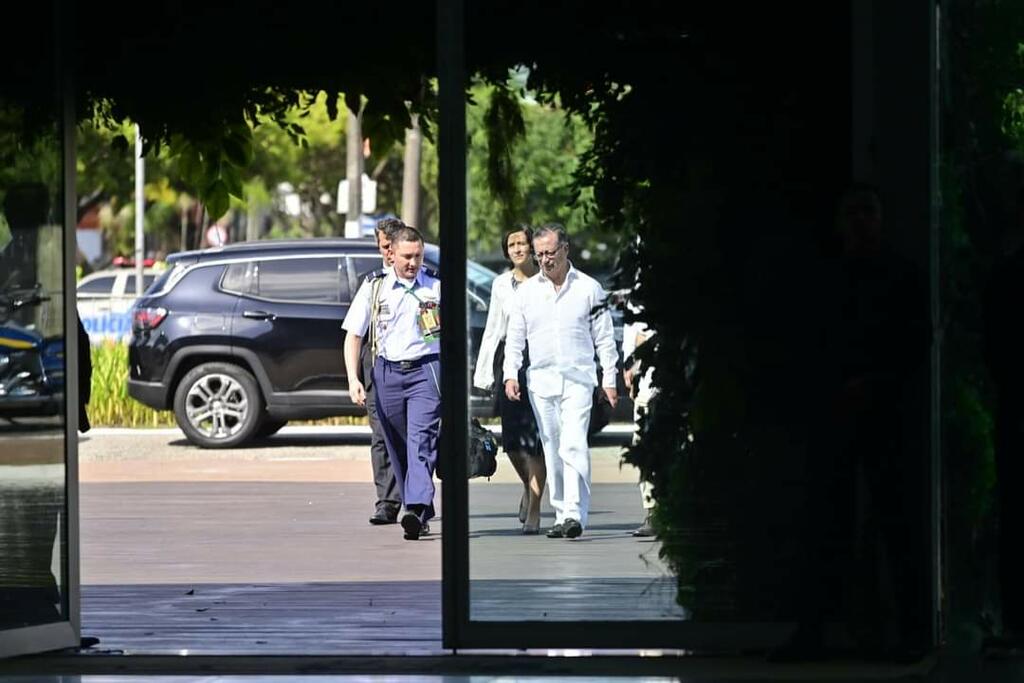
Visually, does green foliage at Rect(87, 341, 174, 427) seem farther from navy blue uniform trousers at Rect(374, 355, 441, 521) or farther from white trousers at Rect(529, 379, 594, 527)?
white trousers at Rect(529, 379, 594, 527)

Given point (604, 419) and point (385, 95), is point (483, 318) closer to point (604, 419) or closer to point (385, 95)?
point (604, 419)

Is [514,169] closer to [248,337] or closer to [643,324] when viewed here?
[643,324]

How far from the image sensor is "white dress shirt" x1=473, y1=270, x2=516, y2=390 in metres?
8.31

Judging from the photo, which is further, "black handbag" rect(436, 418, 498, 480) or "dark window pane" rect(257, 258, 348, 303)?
"dark window pane" rect(257, 258, 348, 303)

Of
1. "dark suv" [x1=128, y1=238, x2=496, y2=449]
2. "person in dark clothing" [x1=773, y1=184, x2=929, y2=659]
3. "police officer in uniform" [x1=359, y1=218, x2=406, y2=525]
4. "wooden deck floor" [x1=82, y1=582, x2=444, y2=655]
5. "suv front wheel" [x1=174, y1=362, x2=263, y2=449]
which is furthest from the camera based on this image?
"suv front wheel" [x1=174, y1=362, x2=263, y2=449]

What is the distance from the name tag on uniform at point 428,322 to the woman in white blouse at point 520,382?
170 inches

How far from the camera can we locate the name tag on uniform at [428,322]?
41.6 feet

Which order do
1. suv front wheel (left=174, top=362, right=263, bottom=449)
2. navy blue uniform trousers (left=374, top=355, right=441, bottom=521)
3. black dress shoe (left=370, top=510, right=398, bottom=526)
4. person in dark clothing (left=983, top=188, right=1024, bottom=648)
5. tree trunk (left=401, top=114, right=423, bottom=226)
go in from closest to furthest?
person in dark clothing (left=983, top=188, right=1024, bottom=648)
navy blue uniform trousers (left=374, top=355, right=441, bottom=521)
black dress shoe (left=370, top=510, right=398, bottom=526)
suv front wheel (left=174, top=362, right=263, bottom=449)
tree trunk (left=401, top=114, right=423, bottom=226)

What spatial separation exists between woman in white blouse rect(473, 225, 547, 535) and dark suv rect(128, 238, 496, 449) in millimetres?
10690

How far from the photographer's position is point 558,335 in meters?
8.36

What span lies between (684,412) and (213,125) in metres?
3.72

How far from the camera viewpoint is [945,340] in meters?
8.30

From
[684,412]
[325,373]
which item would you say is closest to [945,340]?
[684,412]

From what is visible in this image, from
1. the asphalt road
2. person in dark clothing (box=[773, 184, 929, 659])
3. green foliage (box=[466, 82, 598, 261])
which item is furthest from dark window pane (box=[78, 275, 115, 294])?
person in dark clothing (box=[773, 184, 929, 659])
